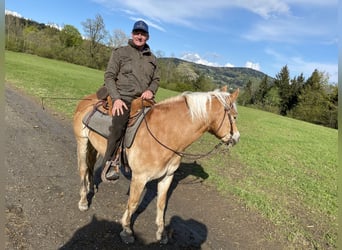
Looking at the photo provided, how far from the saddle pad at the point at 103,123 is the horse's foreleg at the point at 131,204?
2.13 feet

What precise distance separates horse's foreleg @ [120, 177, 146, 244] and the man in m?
0.53

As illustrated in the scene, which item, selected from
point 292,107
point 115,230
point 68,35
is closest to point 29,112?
point 115,230

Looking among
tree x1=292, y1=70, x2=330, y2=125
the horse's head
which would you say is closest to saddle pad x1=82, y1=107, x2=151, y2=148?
the horse's head

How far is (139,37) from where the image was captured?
197 inches

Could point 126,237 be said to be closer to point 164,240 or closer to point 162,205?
point 164,240

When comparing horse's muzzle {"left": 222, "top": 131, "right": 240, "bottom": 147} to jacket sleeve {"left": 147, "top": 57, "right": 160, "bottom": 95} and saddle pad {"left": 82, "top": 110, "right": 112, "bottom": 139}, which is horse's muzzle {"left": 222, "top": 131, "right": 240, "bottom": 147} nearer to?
jacket sleeve {"left": 147, "top": 57, "right": 160, "bottom": 95}

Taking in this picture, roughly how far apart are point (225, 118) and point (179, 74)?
66.5 metres

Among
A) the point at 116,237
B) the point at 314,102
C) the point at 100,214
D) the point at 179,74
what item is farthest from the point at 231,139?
the point at 179,74

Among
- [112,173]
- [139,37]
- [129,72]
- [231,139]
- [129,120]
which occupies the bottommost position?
[112,173]

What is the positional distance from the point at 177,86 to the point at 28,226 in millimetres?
60511

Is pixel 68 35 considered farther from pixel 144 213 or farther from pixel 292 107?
pixel 144 213

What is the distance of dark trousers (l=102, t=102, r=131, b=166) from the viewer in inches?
Answer: 195

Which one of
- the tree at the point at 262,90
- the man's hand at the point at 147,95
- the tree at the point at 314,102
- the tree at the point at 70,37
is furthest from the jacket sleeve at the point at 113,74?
the tree at the point at 262,90

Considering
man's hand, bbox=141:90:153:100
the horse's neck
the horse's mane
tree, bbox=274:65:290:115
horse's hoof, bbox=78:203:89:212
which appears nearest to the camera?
the horse's mane
